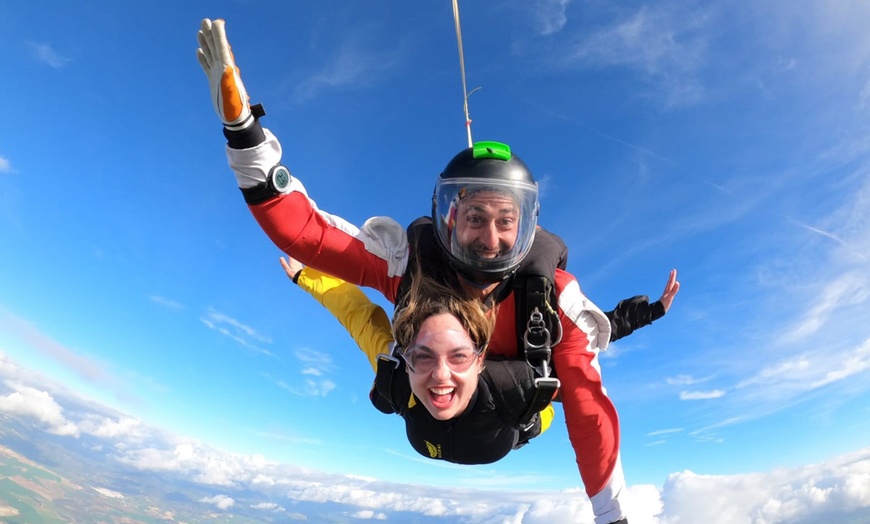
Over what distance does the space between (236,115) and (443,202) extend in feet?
3.50

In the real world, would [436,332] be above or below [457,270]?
below

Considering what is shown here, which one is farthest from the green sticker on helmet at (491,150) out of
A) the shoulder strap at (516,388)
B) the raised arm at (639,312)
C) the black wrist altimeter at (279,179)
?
the raised arm at (639,312)

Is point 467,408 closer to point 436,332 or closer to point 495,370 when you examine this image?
point 495,370

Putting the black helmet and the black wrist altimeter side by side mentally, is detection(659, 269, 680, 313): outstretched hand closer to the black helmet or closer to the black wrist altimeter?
the black helmet

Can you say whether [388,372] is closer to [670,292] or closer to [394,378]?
[394,378]

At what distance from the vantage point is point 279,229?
2186mm

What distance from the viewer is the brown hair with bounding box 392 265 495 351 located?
2.28 meters

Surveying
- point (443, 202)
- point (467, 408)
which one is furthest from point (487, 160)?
point (467, 408)

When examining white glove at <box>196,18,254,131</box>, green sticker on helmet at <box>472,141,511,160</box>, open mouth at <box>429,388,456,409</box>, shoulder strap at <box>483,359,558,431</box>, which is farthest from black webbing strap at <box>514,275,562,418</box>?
white glove at <box>196,18,254,131</box>

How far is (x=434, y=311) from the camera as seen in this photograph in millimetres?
2270

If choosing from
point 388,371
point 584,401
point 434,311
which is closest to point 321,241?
point 434,311

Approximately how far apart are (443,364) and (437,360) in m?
0.03

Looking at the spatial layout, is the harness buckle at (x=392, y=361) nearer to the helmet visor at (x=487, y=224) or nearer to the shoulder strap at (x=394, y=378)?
the shoulder strap at (x=394, y=378)

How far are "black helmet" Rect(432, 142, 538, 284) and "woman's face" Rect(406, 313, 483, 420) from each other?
0.33 m
